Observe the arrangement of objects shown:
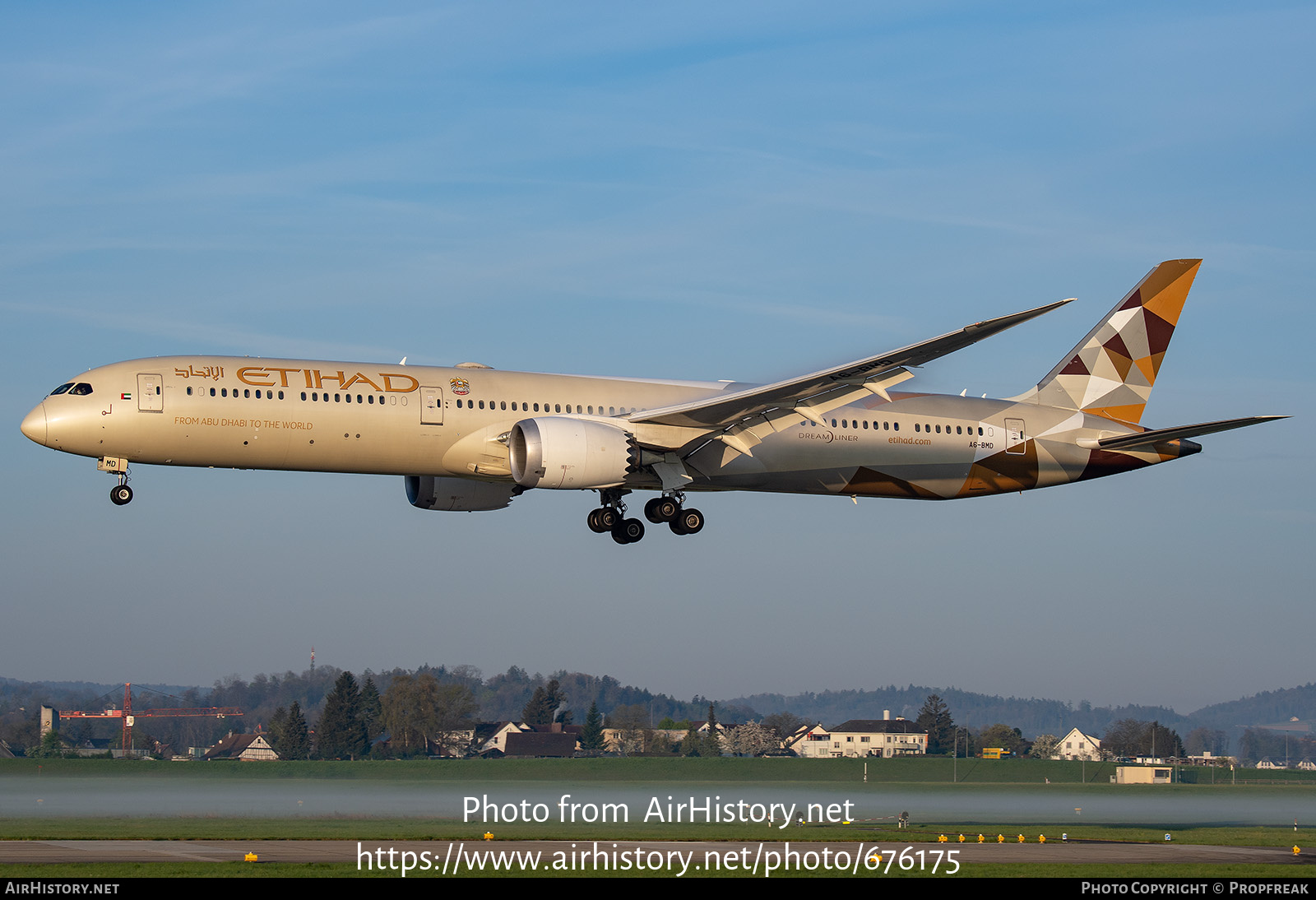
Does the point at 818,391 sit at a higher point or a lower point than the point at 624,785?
higher

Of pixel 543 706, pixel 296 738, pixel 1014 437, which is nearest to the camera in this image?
pixel 1014 437

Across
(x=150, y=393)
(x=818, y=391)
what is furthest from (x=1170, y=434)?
(x=150, y=393)

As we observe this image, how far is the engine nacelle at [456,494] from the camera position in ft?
141

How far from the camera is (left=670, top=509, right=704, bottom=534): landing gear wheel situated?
137ft

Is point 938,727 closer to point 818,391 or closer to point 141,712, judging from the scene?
point 818,391

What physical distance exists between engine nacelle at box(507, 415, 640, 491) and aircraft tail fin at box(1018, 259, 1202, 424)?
1643 cm

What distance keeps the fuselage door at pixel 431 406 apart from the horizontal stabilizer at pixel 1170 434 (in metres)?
22.2

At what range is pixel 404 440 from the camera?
1481 inches

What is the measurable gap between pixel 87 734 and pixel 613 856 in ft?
237

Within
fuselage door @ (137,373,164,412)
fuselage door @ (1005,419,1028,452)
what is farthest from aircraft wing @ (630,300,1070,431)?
fuselage door @ (137,373,164,412)

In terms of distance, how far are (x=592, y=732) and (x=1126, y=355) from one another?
48.6 m

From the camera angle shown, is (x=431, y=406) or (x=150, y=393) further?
(x=431, y=406)

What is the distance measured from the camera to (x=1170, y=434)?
43031 millimetres
